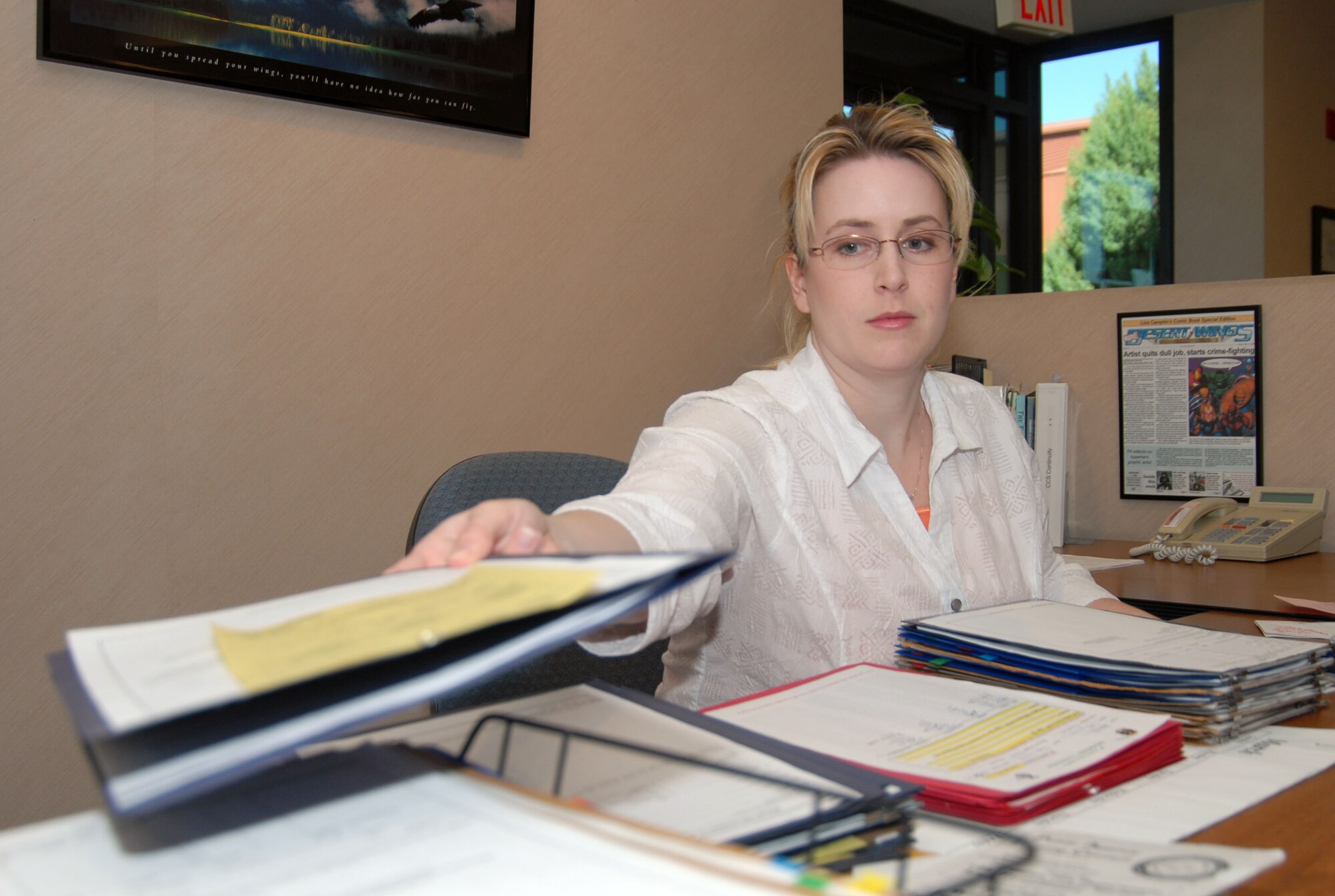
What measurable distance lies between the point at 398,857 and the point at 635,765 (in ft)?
0.64

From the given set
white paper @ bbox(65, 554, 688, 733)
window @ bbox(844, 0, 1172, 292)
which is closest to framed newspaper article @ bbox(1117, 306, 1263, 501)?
white paper @ bbox(65, 554, 688, 733)

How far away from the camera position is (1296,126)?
534 cm

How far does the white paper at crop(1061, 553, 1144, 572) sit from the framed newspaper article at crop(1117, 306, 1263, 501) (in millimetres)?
310

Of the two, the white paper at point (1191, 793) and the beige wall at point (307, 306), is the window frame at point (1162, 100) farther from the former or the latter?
the white paper at point (1191, 793)

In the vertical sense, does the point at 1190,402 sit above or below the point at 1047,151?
below

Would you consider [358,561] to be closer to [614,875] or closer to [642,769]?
[642,769]

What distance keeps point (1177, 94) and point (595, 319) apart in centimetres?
410

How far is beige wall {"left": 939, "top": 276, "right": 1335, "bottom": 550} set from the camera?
87.7 inches

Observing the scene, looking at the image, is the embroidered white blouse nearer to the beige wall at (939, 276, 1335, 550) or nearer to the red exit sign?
the beige wall at (939, 276, 1335, 550)

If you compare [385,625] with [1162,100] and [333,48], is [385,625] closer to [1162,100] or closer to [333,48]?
[333,48]

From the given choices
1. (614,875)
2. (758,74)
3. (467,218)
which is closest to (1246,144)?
(758,74)

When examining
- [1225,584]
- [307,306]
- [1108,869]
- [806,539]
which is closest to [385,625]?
[1108,869]

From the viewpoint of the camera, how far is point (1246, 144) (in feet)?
16.9

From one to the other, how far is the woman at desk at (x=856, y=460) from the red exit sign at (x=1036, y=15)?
6.83 ft
